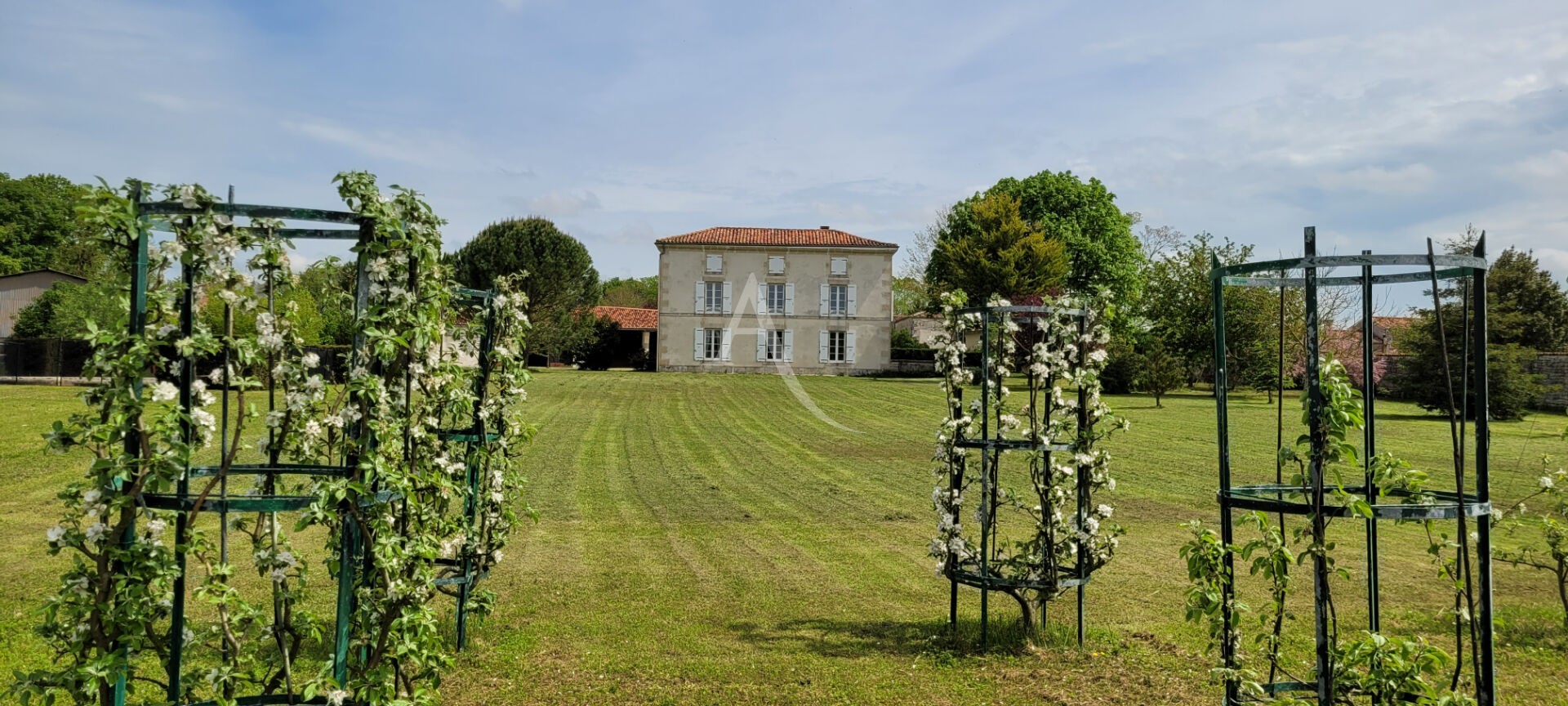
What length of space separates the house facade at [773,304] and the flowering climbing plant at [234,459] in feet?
124

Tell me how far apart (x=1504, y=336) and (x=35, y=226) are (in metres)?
61.3

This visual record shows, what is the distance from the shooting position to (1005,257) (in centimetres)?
3478

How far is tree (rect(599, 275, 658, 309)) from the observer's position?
68750 mm

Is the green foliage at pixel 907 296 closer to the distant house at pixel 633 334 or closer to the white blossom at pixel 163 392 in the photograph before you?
the distant house at pixel 633 334

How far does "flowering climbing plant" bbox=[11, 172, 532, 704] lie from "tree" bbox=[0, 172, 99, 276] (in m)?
50.0

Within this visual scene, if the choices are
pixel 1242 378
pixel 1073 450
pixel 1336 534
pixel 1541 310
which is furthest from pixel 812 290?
pixel 1073 450

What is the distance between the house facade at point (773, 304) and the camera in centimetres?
4172

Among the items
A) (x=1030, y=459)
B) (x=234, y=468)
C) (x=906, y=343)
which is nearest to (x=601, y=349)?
(x=906, y=343)

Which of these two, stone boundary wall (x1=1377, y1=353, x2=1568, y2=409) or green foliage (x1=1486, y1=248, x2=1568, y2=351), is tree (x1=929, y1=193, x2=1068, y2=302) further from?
green foliage (x1=1486, y1=248, x2=1568, y2=351)

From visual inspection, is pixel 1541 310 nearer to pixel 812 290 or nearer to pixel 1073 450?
pixel 812 290

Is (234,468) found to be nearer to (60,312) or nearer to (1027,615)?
(1027,615)

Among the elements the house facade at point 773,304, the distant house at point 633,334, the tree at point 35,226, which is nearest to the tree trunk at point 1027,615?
the house facade at point 773,304

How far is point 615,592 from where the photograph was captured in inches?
271

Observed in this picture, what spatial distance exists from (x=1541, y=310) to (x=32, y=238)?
64.6 m
